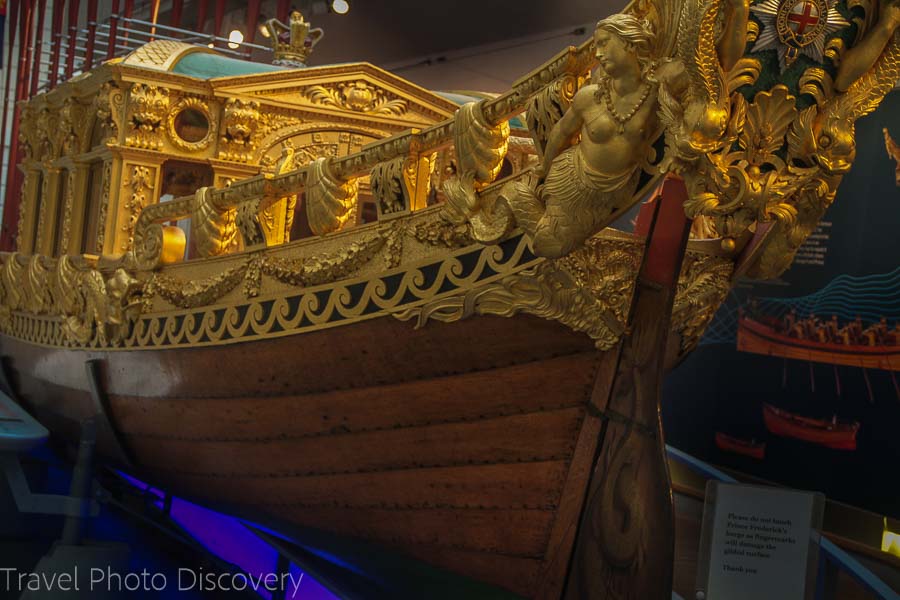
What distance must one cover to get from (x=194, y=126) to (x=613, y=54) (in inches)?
114

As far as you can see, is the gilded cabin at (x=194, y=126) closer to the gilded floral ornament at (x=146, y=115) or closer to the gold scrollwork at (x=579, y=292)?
the gilded floral ornament at (x=146, y=115)

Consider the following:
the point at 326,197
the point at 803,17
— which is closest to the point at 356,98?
the point at 326,197

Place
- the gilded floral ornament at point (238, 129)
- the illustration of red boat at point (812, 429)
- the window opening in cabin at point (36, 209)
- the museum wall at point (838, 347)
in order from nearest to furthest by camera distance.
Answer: the museum wall at point (838, 347)
the illustration of red boat at point (812, 429)
the gilded floral ornament at point (238, 129)
the window opening in cabin at point (36, 209)

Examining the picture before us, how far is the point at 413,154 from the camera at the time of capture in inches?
115

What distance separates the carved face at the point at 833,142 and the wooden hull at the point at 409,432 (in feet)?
2.50

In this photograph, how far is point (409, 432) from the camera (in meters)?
3.08

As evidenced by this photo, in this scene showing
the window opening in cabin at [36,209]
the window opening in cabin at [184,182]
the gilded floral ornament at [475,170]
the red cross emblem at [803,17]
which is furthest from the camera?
the window opening in cabin at [36,209]

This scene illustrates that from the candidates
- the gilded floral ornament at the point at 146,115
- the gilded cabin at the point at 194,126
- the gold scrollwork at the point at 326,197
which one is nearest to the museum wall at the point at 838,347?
the gilded cabin at the point at 194,126

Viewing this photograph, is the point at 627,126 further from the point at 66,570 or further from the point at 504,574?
the point at 66,570

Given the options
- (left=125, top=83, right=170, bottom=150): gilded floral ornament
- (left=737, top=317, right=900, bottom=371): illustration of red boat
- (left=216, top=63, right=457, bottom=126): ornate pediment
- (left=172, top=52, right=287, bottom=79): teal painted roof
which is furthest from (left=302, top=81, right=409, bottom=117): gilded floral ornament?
(left=737, top=317, right=900, bottom=371): illustration of red boat

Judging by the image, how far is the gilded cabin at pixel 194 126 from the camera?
4.54m

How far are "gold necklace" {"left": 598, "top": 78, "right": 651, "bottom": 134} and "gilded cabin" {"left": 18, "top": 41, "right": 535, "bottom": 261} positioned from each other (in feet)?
6.69

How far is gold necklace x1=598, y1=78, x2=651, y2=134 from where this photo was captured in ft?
7.25

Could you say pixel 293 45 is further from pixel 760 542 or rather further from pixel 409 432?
pixel 760 542
